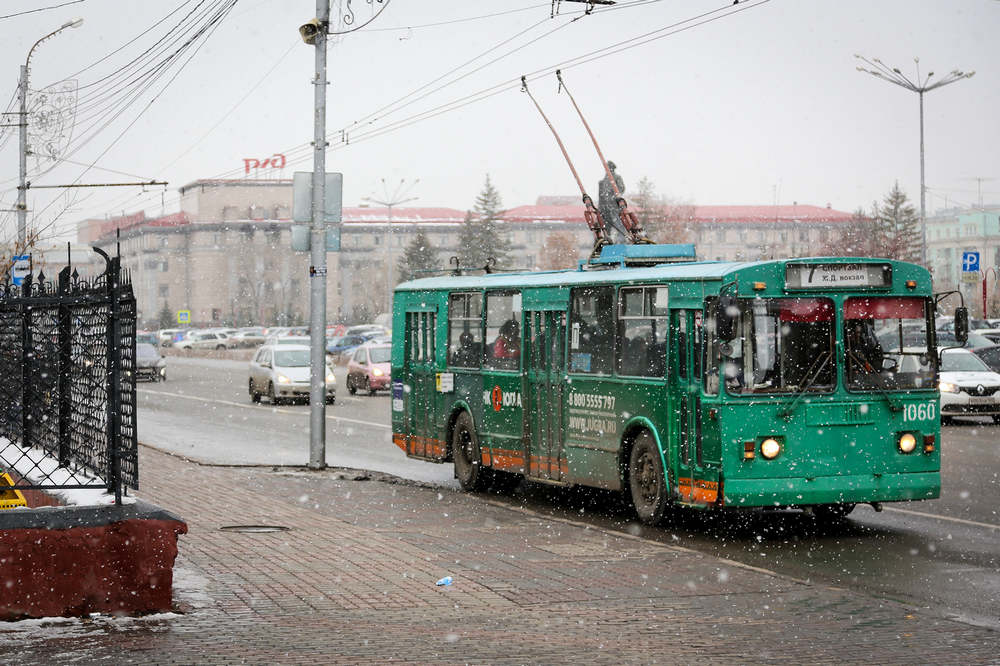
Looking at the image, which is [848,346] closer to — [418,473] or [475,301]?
[475,301]

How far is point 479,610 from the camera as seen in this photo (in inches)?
368

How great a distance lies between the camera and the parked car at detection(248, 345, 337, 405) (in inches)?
1512

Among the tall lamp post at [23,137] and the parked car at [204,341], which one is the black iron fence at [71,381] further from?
Result: the parked car at [204,341]

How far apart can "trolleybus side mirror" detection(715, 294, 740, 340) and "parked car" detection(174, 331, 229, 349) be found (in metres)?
89.5

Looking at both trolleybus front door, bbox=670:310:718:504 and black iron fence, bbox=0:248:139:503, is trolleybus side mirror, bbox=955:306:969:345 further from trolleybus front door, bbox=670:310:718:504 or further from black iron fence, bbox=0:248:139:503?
black iron fence, bbox=0:248:139:503

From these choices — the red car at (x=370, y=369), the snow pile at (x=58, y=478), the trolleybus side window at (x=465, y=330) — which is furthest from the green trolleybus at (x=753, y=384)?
the red car at (x=370, y=369)

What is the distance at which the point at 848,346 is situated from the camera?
13.6 m

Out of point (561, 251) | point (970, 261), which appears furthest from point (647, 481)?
point (561, 251)

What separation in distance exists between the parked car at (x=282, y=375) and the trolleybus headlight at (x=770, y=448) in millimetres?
25226

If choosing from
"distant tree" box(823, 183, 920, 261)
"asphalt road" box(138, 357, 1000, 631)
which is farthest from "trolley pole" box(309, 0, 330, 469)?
"distant tree" box(823, 183, 920, 261)

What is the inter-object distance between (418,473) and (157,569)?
11.7m

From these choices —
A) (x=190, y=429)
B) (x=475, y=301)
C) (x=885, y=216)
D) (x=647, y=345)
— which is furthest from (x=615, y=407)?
(x=885, y=216)

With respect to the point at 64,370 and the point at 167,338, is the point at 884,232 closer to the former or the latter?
the point at 167,338

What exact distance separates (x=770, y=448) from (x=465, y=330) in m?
6.00
